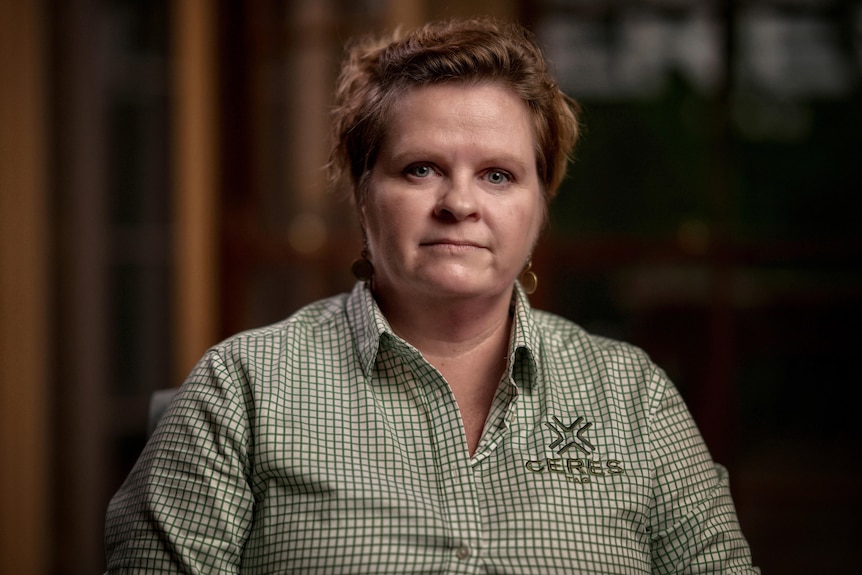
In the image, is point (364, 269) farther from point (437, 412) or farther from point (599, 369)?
point (599, 369)

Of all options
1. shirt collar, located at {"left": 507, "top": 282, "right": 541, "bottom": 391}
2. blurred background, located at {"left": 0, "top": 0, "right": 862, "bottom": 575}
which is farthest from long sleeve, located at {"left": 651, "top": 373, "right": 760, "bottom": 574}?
blurred background, located at {"left": 0, "top": 0, "right": 862, "bottom": 575}

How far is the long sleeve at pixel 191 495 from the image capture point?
1239 millimetres

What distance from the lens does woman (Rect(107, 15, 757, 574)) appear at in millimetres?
1259

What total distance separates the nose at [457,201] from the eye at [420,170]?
0.13ft

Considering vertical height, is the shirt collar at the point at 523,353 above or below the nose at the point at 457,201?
below

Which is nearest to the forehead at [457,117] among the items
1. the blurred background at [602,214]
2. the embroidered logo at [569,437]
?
the embroidered logo at [569,437]

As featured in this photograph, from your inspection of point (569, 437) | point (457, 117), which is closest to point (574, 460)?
point (569, 437)

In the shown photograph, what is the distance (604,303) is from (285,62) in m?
1.48

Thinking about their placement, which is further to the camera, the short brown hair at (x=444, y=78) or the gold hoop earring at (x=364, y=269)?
the gold hoop earring at (x=364, y=269)

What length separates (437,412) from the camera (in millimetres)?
1360

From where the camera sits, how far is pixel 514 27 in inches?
61.4

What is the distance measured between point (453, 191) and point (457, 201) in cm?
3

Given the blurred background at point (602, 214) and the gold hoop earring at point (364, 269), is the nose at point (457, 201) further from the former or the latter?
the blurred background at point (602, 214)

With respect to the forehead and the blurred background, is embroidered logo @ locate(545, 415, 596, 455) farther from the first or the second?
the blurred background
